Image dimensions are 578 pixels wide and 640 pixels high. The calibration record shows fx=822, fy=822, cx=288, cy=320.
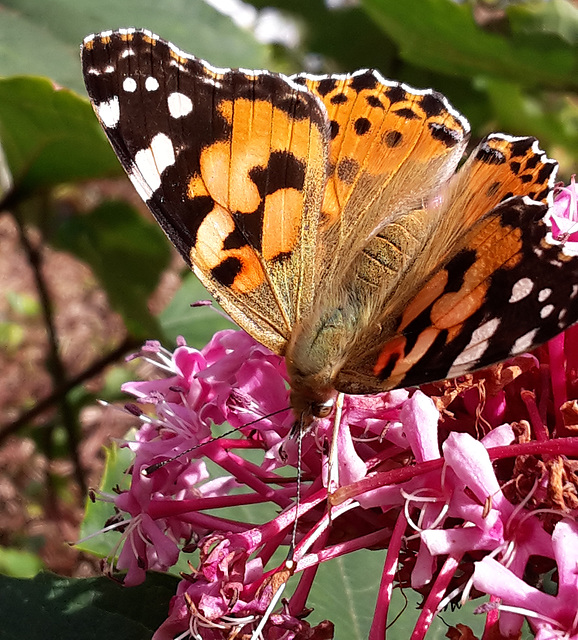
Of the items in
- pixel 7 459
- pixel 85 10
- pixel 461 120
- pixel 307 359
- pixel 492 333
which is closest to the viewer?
pixel 492 333

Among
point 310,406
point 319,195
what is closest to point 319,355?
point 310,406

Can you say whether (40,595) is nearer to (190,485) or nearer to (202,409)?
(190,485)

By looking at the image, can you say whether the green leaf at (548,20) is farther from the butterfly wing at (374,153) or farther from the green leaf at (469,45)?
the butterfly wing at (374,153)

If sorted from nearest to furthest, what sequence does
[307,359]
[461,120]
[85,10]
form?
[307,359] < [461,120] < [85,10]

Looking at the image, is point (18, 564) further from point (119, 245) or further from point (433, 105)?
point (433, 105)

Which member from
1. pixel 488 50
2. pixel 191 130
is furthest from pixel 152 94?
pixel 488 50

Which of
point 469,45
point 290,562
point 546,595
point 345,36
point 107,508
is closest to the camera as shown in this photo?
point 546,595

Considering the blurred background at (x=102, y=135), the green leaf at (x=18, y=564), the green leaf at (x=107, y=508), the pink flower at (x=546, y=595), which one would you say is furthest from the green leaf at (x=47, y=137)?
the green leaf at (x=18, y=564)
